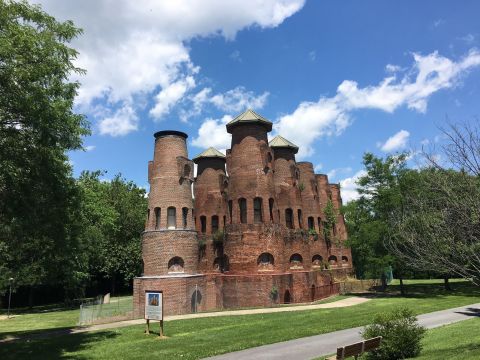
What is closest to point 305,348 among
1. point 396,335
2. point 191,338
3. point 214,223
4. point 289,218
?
point 396,335

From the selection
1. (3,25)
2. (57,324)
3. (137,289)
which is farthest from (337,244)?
(3,25)

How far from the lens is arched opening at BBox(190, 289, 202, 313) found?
88.6 feet

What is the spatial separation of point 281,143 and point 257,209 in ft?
31.9

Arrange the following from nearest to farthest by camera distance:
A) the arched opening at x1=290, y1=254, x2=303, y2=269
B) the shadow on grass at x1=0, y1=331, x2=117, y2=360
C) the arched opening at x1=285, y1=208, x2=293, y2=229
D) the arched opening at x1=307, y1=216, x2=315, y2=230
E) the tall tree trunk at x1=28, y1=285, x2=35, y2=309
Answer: the shadow on grass at x1=0, y1=331, x2=117, y2=360, the arched opening at x1=290, y1=254, x2=303, y2=269, the arched opening at x1=285, y1=208, x2=293, y2=229, the tall tree trunk at x1=28, y1=285, x2=35, y2=309, the arched opening at x1=307, y1=216, x2=315, y2=230

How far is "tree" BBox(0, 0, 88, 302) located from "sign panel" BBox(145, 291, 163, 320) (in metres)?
4.37

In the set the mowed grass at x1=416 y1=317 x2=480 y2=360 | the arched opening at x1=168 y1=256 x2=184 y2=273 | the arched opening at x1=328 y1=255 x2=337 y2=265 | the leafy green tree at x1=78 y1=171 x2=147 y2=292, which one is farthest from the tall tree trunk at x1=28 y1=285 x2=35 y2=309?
the mowed grass at x1=416 y1=317 x2=480 y2=360

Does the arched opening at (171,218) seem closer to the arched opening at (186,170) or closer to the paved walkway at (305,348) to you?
the arched opening at (186,170)

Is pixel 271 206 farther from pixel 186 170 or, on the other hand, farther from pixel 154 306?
pixel 154 306

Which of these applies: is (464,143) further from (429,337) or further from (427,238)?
(429,337)

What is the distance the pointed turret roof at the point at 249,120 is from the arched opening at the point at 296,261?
10884 mm

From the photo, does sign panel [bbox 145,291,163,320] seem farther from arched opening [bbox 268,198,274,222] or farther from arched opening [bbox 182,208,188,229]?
arched opening [bbox 268,198,274,222]

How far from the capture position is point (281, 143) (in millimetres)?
38812

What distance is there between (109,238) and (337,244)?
85.2 feet

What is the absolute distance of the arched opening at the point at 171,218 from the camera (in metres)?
28.3
